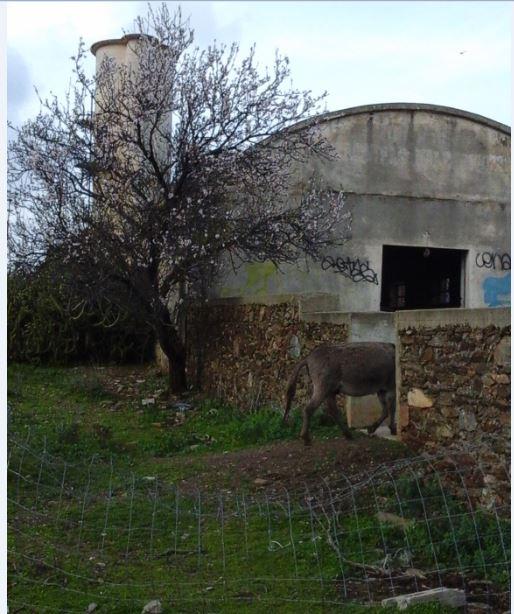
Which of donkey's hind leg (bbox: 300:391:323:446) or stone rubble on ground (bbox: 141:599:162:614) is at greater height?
donkey's hind leg (bbox: 300:391:323:446)

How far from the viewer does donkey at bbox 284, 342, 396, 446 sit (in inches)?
350

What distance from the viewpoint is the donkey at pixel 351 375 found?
888 centimetres

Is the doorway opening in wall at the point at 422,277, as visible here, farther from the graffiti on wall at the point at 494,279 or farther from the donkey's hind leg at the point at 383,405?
the donkey's hind leg at the point at 383,405

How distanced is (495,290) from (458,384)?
33.6 ft

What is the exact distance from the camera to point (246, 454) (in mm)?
8828

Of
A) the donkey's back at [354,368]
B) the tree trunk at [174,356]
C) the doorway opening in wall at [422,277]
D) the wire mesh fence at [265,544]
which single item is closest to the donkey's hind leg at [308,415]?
the donkey's back at [354,368]

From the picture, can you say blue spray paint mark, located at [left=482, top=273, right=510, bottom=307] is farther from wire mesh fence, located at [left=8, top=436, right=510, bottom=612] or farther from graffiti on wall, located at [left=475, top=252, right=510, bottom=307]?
wire mesh fence, located at [left=8, top=436, right=510, bottom=612]

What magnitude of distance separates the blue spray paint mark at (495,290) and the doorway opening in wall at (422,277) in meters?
0.51

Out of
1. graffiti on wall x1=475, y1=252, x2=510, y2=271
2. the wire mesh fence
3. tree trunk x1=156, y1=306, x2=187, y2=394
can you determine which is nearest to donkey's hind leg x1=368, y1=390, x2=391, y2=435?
the wire mesh fence

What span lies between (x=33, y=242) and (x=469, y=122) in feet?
30.0

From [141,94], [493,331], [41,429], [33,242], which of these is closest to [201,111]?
[141,94]

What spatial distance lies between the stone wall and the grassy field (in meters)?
1.38

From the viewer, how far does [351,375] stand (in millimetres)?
8922

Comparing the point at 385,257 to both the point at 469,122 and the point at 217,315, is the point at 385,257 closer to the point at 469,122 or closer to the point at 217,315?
the point at 469,122
